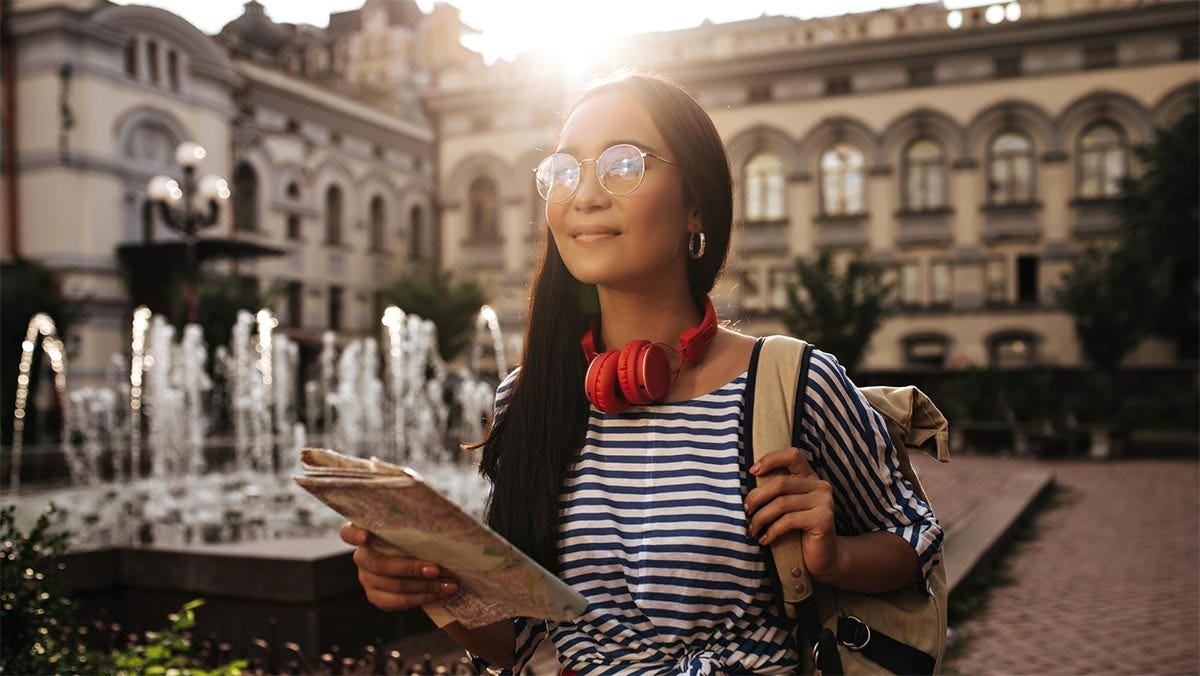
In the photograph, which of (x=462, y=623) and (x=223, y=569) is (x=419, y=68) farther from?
(x=462, y=623)

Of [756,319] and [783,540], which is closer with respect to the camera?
[783,540]

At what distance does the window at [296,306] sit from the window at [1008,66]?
74.8 feet

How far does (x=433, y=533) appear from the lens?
150 cm

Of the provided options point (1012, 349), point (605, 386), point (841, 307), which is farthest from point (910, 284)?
point (605, 386)

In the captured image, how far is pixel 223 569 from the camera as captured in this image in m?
5.39

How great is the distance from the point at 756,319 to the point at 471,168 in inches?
456

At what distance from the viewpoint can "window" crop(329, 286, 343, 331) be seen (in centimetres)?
3947

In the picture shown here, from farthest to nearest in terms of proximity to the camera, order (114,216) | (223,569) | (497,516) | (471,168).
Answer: (471,168)
(114,216)
(223,569)
(497,516)

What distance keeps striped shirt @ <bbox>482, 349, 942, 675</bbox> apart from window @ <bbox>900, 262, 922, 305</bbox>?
34.2 metres

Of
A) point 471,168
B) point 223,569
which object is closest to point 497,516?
point 223,569

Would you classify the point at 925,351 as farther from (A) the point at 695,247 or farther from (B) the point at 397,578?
(B) the point at 397,578

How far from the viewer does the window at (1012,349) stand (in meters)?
33.3

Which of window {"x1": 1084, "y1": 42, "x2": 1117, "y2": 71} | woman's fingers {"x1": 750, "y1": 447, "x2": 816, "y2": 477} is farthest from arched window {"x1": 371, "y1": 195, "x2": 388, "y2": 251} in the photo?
woman's fingers {"x1": 750, "y1": 447, "x2": 816, "y2": 477}

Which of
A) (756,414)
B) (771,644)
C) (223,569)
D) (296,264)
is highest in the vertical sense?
(296,264)
